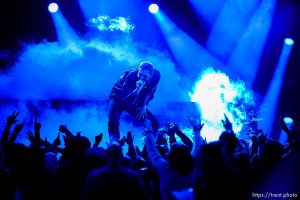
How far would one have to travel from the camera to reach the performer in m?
8.24

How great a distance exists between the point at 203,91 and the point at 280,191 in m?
12.1

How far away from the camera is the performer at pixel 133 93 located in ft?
27.0

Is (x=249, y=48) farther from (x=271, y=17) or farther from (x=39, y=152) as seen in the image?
(x=39, y=152)

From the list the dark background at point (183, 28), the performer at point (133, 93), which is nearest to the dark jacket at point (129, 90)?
the performer at point (133, 93)

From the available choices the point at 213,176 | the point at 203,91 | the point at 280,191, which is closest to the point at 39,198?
the point at 213,176

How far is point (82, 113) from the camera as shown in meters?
10.6

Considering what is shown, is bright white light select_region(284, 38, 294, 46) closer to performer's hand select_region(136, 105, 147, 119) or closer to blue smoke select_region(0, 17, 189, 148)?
blue smoke select_region(0, 17, 189, 148)

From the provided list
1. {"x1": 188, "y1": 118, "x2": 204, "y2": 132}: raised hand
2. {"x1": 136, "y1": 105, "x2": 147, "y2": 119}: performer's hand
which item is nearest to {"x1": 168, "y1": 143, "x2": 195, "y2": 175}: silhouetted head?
{"x1": 188, "y1": 118, "x2": 204, "y2": 132}: raised hand

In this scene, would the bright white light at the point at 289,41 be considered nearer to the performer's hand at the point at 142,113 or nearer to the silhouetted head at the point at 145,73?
the silhouetted head at the point at 145,73

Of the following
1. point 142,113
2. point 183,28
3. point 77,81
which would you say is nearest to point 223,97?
point 183,28

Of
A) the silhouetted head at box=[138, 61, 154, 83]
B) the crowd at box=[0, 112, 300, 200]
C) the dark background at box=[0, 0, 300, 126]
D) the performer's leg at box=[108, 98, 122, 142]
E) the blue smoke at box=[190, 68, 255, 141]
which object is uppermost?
the dark background at box=[0, 0, 300, 126]

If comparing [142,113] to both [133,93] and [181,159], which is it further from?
[181,159]

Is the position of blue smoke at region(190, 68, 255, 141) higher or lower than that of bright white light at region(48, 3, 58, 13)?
lower

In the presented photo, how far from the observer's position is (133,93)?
8.34m
